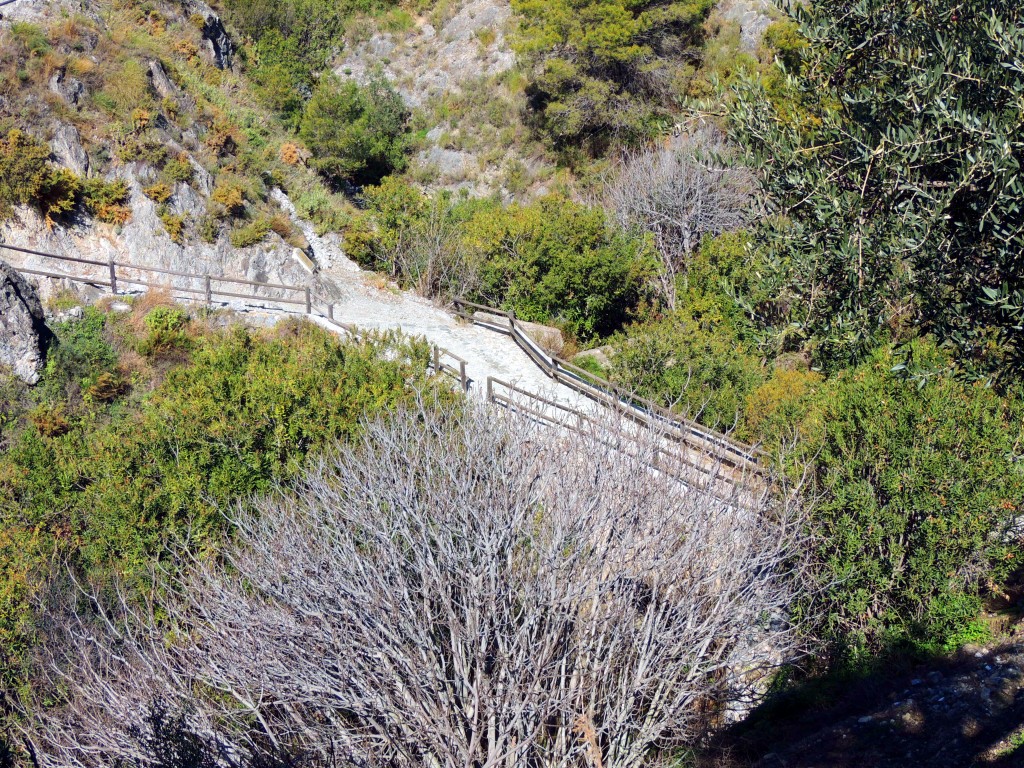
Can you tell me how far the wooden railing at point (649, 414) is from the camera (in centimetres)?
1091

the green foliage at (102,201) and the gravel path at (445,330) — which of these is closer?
the gravel path at (445,330)

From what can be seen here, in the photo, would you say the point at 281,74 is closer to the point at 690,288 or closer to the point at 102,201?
the point at 102,201

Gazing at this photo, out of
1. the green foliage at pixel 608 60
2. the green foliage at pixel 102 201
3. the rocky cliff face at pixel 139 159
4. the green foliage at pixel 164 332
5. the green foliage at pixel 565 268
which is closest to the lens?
the green foliage at pixel 164 332

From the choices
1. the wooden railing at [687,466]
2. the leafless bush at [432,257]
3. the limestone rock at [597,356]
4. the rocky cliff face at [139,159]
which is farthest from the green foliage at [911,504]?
the rocky cliff face at [139,159]

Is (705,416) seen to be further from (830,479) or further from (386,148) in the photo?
(386,148)

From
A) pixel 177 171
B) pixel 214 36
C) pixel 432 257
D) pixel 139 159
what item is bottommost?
pixel 432 257

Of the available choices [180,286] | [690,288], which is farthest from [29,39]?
[690,288]

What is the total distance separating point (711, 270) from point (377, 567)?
51.5 feet

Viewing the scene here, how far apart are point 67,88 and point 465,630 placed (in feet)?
78.5

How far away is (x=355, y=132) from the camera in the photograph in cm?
3284

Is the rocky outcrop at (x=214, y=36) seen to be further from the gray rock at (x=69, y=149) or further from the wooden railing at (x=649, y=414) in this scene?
the wooden railing at (x=649, y=414)

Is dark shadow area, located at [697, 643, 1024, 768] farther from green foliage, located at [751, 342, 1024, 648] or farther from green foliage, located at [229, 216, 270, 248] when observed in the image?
green foliage, located at [229, 216, 270, 248]

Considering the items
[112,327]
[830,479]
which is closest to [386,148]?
[112,327]

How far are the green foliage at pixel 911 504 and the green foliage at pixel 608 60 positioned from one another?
74.0ft
